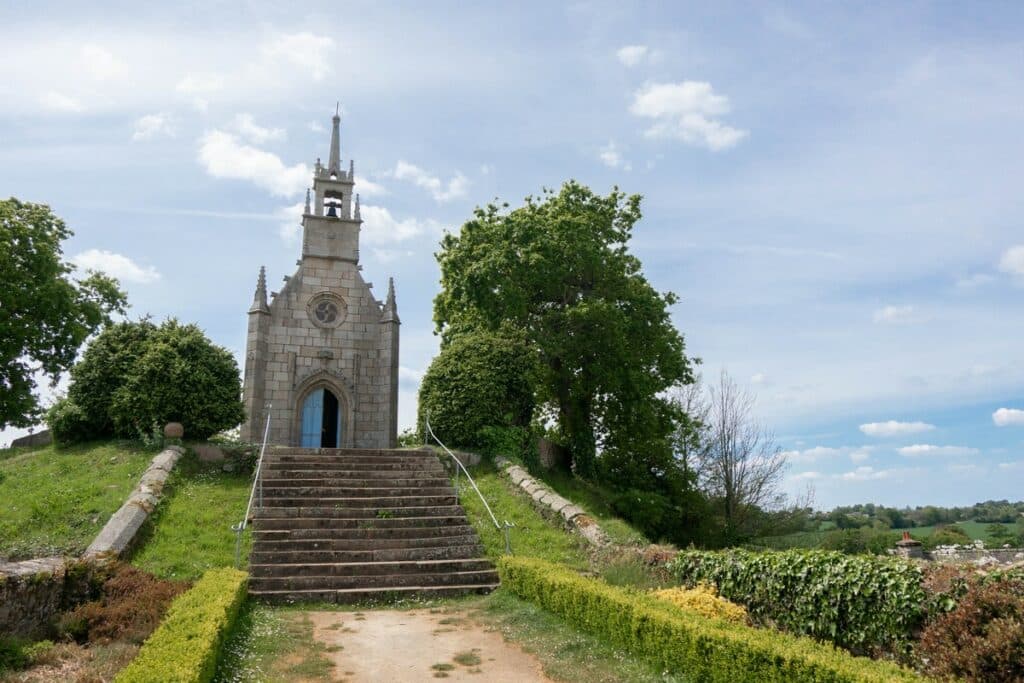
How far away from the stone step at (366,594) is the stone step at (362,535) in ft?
5.05

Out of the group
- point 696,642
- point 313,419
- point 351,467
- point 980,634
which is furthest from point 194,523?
point 980,634

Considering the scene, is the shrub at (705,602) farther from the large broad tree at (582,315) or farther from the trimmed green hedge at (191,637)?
the large broad tree at (582,315)

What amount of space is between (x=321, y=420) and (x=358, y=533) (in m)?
10.5

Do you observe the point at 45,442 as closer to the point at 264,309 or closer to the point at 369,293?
the point at 264,309

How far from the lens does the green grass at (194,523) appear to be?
12219 mm

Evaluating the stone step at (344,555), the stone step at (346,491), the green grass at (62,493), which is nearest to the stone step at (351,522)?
the stone step at (344,555)

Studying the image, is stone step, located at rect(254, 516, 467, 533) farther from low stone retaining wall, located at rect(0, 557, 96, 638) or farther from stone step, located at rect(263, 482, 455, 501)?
low stone retaining wall, located at rect(0, 557, 96, 638)

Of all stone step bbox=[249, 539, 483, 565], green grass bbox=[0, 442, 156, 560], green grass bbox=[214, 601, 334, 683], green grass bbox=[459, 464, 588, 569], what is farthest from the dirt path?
green grass bbox=[0, 442, 156, 560]

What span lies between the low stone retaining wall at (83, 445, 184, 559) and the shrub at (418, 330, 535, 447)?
282 inches

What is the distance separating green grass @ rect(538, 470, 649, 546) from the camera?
16.8 m

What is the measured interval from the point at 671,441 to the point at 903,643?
18.0 metres

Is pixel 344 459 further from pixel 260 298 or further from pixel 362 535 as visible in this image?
pixel 260 298

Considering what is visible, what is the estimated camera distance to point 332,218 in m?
25.2

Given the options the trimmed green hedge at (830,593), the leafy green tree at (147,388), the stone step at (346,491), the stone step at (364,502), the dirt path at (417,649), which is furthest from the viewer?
the leafy green tree at (147,388)
